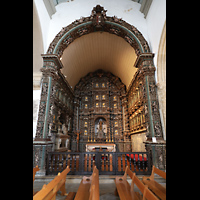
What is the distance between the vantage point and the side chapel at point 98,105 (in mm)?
6637

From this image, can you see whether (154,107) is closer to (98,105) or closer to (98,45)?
(98,45)

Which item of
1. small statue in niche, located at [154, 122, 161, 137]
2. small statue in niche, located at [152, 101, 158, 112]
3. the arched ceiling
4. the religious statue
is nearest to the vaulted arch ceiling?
the arched ceiling

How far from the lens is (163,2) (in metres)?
6.68

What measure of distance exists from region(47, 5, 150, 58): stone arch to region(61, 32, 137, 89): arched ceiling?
1004 millimetres

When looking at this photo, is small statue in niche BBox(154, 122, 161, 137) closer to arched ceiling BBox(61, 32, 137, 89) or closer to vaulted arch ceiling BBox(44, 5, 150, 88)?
vaulted arch ceiling BBox(44, 5, 150, 88)

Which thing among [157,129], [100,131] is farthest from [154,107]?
[100,131]

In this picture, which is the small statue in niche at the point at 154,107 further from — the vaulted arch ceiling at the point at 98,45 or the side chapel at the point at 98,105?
the vaulted arch ceiling at the point at 98,45

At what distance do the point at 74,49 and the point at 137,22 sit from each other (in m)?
4.82

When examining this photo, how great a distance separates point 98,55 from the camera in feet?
41.0

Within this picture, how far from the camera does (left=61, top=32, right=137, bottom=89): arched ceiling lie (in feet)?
33.2

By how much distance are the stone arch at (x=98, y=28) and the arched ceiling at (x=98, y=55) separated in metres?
1.00

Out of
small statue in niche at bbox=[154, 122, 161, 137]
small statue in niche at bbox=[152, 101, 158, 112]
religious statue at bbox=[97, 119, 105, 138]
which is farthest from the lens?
religious statue at bbox=[97, 119, 105, 138]

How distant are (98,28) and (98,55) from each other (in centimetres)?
346
